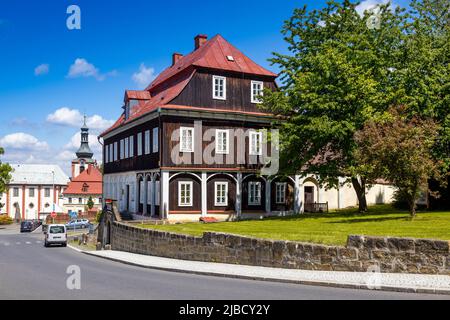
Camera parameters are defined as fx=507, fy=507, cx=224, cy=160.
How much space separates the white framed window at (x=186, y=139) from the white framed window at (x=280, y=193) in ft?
26.2

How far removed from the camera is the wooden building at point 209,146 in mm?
35375

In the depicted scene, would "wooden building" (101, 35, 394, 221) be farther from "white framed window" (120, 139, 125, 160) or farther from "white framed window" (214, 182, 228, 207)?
"white framed window" (120, 139, 125, 160)

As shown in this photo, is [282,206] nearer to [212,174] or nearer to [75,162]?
[212,174]

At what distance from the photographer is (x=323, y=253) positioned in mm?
15992

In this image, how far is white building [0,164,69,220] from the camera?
10969cm

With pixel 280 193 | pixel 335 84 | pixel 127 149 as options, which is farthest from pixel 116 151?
pixel 335 84

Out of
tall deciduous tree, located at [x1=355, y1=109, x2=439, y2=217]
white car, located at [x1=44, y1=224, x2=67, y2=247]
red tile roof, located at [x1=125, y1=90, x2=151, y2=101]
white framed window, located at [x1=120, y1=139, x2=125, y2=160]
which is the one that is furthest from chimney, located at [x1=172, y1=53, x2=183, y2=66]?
tall deciduous tree, located at [x1=355, y1=109, x2=439, y2=217]

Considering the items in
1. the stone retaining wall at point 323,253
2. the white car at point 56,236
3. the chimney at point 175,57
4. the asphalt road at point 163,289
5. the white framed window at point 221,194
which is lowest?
the white car at point 56,236

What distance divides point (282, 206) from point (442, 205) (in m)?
12.0

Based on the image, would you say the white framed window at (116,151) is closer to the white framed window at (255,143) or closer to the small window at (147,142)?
the small window at (147,142)

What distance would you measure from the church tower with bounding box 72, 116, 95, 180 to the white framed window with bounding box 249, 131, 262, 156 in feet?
284

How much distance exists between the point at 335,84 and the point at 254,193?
454 inches

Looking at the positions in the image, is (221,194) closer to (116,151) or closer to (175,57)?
(116,151)

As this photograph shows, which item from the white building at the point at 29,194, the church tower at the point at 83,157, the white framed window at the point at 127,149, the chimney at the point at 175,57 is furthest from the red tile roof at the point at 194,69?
the church tower at the point at 83,157
